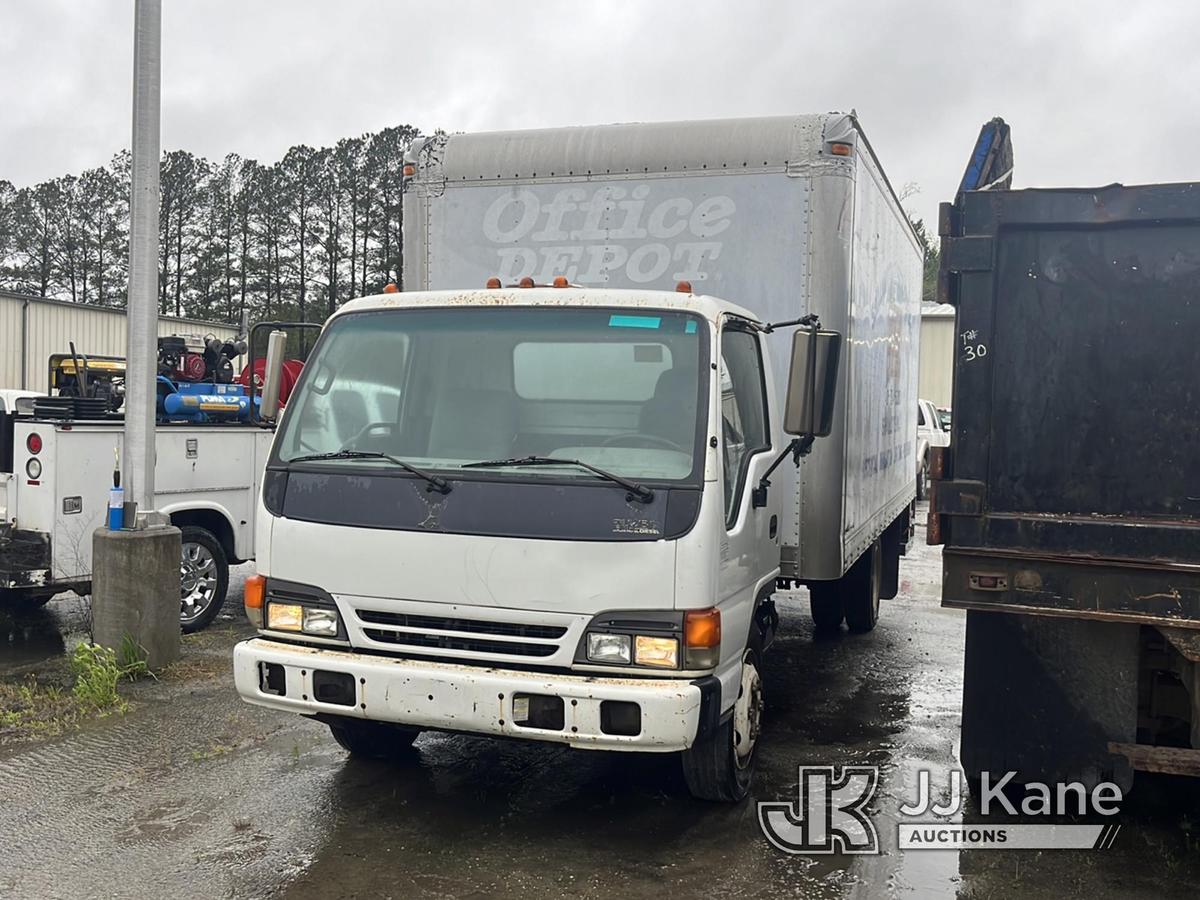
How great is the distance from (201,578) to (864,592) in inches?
202

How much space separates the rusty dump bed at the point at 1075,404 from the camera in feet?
13.6

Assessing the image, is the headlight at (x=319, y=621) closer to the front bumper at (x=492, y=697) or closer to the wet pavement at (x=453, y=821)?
the front bumper at (x=492, y=697)

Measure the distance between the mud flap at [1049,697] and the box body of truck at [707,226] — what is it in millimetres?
1341

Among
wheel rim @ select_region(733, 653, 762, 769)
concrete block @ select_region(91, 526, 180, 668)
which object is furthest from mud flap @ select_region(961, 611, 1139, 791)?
concrete block @ select_region(91, 526, 180, 668)

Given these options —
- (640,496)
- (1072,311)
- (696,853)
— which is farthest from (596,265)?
(696,853)

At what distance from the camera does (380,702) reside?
4.36 m

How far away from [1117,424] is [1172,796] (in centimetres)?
213

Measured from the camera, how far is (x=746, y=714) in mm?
5066

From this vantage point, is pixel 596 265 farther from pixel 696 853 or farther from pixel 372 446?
pixel 696 853

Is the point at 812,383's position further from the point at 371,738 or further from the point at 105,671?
the point at 105,671

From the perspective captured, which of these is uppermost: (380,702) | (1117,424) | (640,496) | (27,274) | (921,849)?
(27,274)

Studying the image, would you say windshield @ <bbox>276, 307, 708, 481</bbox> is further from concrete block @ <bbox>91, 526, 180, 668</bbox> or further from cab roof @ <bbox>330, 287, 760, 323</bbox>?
concrete block @ <bbox>91, 526, 180, 668</bbox>

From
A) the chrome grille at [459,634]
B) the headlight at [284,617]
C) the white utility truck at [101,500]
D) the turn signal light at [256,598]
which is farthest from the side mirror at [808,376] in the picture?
the white utility truck at [101,500]

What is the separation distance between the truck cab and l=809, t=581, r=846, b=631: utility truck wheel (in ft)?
12.4
